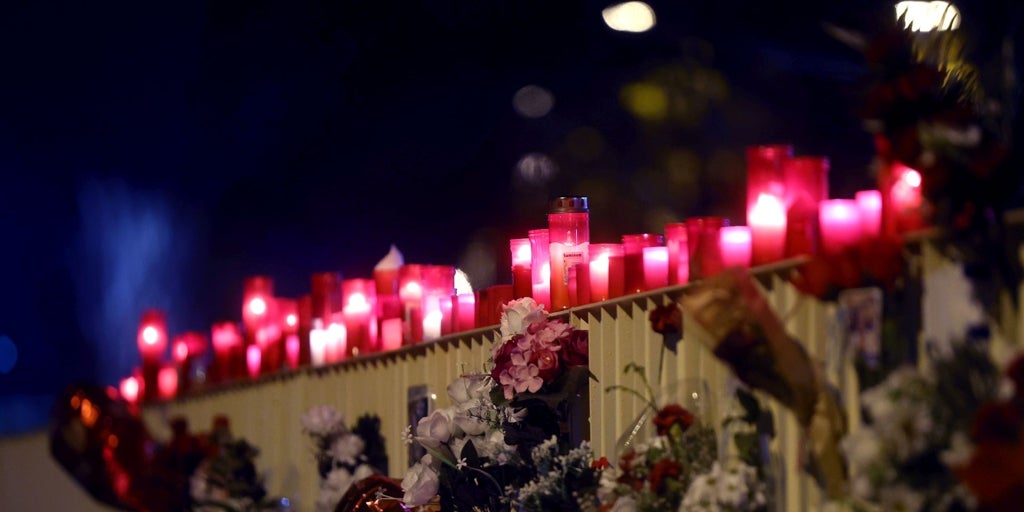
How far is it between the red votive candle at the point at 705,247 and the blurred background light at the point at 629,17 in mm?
5340

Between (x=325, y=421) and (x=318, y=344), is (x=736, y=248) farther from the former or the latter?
(x=318, y=344)

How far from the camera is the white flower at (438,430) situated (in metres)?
5.82

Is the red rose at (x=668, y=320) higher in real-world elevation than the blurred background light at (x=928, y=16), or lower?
lower

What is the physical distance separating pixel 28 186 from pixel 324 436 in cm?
1184

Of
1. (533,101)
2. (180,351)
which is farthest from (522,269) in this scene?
(180,351)

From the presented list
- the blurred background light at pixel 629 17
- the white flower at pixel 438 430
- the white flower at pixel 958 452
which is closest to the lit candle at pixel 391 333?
the white flower at pixel 438 430

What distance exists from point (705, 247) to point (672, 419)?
24.7 inches

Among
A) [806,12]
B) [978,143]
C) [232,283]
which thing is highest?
[806,12]

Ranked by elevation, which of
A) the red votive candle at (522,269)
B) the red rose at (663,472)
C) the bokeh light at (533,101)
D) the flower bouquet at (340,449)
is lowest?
the flower bouquet at (340,449)

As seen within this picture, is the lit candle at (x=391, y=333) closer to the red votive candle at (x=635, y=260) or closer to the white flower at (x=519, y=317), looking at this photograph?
the white flower at (x=519, y=317)

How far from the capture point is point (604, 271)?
227 inches

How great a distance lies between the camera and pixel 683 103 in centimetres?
1027

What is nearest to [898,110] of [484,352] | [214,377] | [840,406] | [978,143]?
[978,143]

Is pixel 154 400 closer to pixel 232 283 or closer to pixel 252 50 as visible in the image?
pixel 232 283
